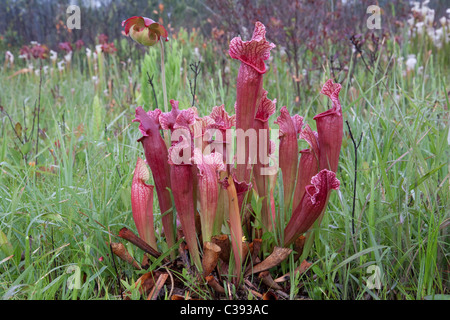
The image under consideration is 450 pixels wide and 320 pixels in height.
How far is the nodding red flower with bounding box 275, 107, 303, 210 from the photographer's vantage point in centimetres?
126

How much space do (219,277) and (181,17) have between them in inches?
359

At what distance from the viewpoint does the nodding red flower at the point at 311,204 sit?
1.12m

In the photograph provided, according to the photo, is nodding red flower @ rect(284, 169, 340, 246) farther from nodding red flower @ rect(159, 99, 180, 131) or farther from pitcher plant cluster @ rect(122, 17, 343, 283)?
nodding red flower @ rect(159, 99, 180, 131)

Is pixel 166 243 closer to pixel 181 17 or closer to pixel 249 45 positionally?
pixel 249 45

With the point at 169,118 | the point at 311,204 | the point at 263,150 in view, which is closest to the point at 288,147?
the point at 263,150

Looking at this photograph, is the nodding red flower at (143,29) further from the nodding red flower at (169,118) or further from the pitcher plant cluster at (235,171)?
the nodding red flower at (169,118)

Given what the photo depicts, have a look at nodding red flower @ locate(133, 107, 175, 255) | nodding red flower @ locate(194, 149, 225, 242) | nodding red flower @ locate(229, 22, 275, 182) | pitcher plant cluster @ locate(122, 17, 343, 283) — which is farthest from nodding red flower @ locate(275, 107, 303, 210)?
nodding red flower @ locate(133, 107, 175, 255)

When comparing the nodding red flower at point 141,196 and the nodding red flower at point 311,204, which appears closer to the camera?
the nodding red flower at point 311,204

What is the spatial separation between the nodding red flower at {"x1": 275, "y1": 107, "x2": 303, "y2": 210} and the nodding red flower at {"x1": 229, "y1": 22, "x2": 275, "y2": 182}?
0.11 m

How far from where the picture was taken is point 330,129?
3.88 feet

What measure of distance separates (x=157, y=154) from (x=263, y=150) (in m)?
0.31

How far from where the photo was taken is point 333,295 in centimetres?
115

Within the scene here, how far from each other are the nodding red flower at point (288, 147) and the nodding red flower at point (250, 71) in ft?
0.35

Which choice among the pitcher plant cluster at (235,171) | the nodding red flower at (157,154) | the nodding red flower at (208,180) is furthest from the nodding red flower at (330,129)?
the nodding red flower at (157,154)
